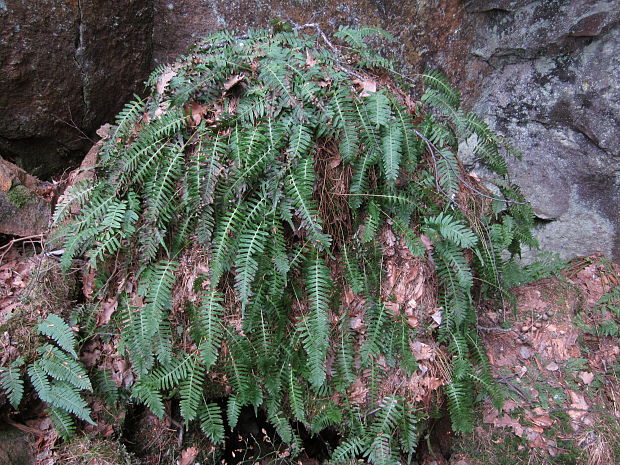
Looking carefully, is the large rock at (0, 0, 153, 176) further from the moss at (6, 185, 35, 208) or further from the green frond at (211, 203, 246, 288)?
the green frond at (211, 203, 246, 288)

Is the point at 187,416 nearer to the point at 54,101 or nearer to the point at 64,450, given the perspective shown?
the point at 64,450

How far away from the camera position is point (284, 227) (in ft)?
10.6

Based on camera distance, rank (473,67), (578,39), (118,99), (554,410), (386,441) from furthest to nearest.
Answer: (473,67) → (578,39) → (118,99) → (554,410) → (386,441)

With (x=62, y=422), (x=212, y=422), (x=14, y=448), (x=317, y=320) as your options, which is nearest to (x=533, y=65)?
(x=317, y=320)

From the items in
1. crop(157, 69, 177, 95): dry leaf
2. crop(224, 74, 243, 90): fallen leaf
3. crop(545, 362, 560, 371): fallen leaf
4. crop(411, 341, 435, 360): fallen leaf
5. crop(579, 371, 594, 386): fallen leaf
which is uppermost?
crop(224, 74, 243, 90): fallen leaf

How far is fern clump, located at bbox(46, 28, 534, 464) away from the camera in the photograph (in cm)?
301

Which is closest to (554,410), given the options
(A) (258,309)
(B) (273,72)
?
(A) (258,309)

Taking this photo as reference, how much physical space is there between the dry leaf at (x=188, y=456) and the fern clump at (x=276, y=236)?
1.09 ft

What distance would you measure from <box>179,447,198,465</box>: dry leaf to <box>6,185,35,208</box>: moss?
6.88 ft

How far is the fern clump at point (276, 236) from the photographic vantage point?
301 cm

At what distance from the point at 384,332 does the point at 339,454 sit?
0.85 m

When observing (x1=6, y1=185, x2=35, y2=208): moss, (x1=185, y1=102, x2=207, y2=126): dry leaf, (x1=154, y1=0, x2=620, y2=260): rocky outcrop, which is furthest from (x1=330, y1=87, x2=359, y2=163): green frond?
(x1=6, y1=185, x2=35, y2=208): moss

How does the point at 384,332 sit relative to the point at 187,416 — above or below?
above

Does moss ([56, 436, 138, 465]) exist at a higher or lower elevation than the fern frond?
lower
